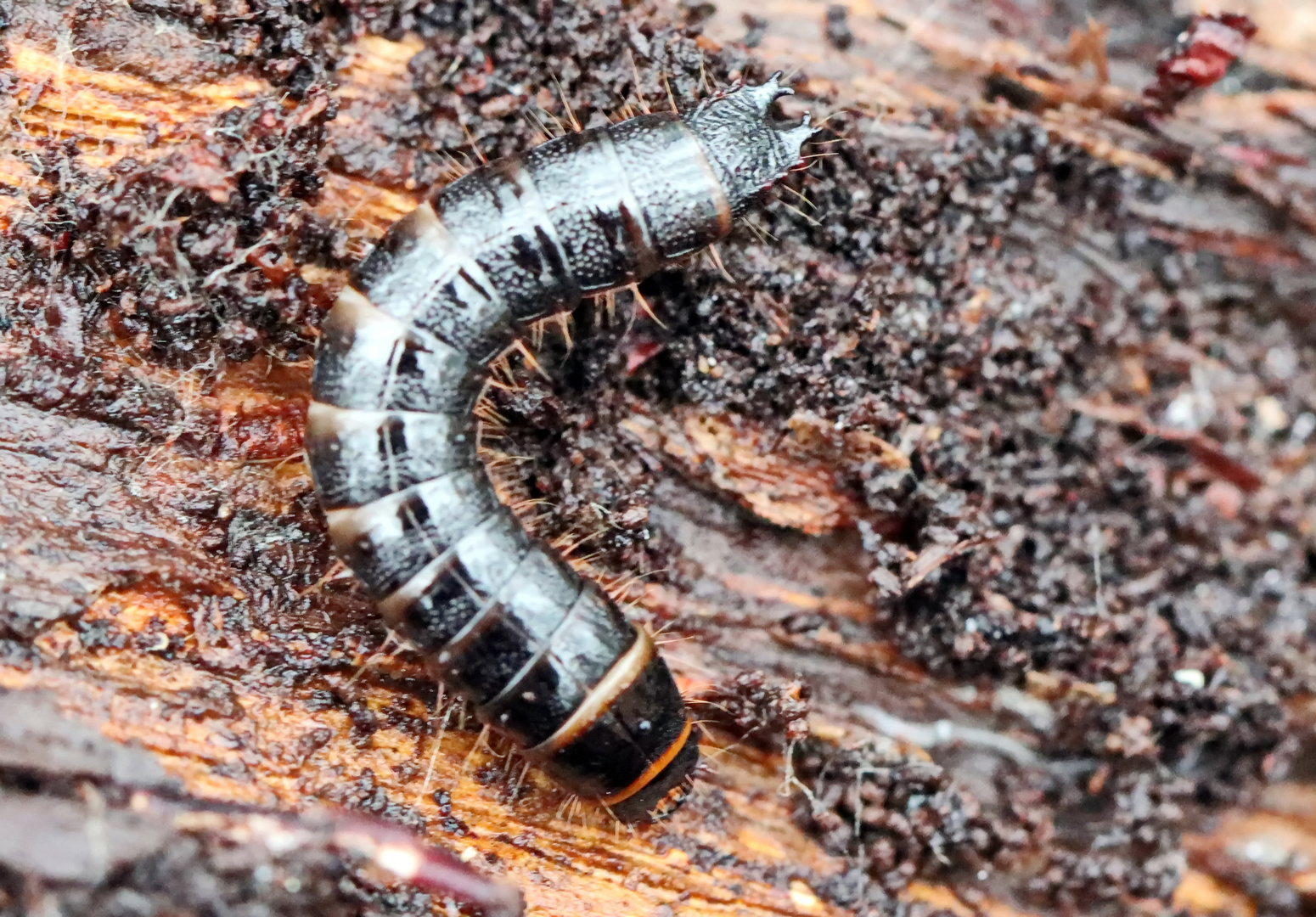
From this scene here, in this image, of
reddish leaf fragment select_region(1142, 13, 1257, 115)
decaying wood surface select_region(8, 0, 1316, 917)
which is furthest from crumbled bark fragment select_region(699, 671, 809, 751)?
reddish leaf fragment select_region(1142, 13, 1257, 115)

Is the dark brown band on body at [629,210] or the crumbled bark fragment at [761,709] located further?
the crumbled bark fragment at [761,709]

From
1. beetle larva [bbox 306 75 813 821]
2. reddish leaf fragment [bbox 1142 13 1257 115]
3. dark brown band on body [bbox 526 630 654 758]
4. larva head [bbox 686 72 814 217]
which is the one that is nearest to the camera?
beetle larva [bbox 306 75 813 821]

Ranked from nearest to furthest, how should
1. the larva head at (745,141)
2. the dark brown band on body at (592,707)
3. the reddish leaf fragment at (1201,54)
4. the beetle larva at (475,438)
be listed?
the beetle larva at (475,438), the dark brown band on body at (592,707), the larva head at (745,141), the reddish leaf fragment at (1201,54)

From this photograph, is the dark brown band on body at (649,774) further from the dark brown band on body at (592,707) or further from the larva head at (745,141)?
the larva head at (745,141)

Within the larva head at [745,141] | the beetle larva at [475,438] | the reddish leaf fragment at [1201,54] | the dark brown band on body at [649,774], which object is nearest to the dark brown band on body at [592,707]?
the beetle larva at [475,438]

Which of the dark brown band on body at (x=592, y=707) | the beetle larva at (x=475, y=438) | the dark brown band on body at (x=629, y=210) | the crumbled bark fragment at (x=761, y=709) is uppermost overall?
the dark brown band on body at (x=629, y=210)

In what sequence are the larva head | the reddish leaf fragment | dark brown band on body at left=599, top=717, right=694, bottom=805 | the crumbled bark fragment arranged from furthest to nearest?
the reddish leaf fragment
the crumbled bark fragment
the larva head
dark brown band on body at left=599, top=717, right=694, bottom=805

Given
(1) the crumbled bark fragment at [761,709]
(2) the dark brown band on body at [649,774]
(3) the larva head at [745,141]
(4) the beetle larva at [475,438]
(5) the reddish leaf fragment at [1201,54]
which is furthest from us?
(5) the reddish leaf fragment at [1201,54]

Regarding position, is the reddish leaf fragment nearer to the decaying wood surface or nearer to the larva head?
the decaying wood surface
